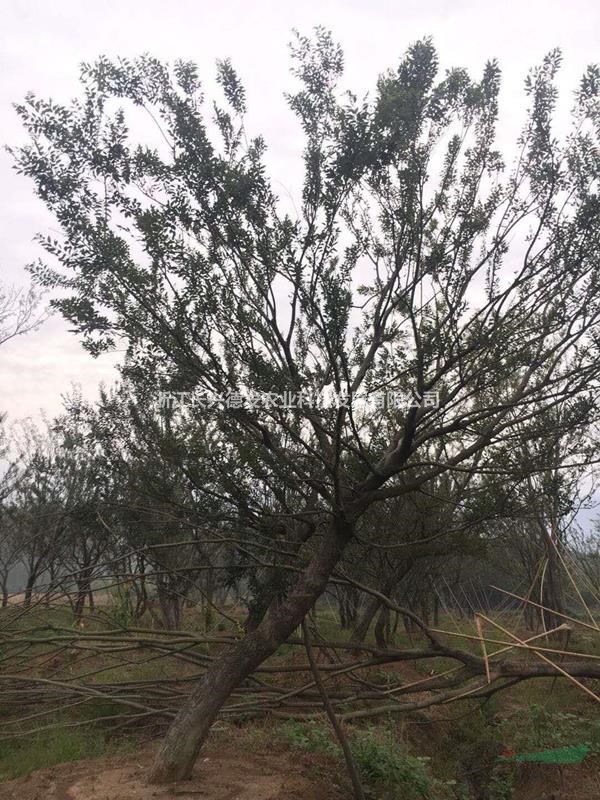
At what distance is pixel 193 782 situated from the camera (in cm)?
468

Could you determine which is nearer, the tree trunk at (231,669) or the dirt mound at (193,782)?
the dirt mound at (193,782)

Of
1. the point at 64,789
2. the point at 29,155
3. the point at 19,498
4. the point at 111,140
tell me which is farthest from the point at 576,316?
the point at 19,498

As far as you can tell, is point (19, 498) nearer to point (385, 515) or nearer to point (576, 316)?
point (385, 515)

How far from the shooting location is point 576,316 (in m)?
5.42

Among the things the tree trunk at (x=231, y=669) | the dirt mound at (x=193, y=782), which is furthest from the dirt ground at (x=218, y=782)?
the tree trunk at (x=231, y=669)

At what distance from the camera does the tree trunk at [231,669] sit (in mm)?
4707

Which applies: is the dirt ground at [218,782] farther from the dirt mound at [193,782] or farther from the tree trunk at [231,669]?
the tree trunk at [231,669]

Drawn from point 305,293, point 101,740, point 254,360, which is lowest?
point 101,740

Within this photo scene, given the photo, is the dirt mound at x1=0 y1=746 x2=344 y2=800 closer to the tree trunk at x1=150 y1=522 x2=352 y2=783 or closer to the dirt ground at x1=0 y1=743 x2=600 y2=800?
the dirt ground at x1=0 y1=743 x2=600 y2=800

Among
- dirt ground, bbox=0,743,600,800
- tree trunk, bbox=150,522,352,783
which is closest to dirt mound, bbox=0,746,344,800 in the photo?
dirt ground, bbox=0,743,600,800

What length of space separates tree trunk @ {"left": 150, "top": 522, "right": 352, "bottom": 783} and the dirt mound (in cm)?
18

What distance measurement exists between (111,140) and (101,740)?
602 centimetres

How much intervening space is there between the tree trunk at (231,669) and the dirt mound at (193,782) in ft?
0.60

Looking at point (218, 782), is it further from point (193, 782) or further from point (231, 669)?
point (231, 669)
